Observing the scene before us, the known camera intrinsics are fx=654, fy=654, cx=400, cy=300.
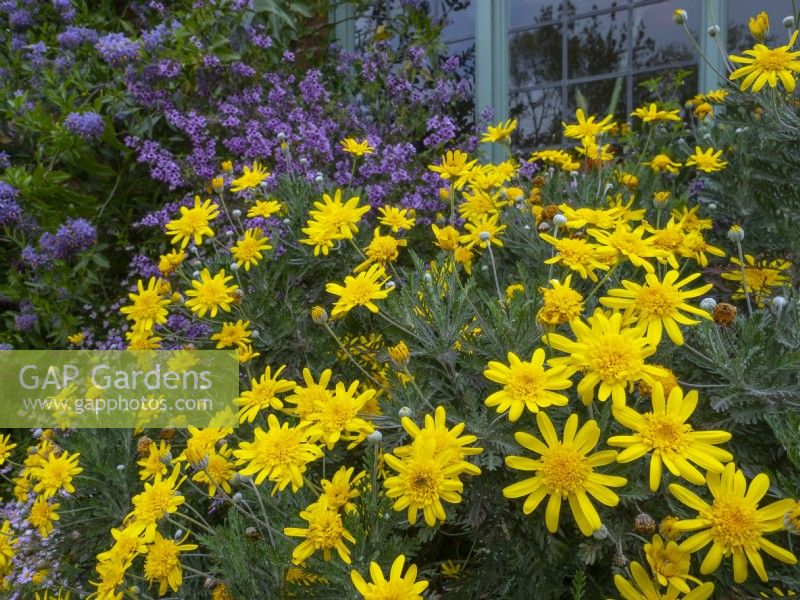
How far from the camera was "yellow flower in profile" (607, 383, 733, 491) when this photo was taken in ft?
2.71

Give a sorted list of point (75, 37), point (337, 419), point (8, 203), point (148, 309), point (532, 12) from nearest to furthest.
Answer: point (337, 419) < point (148, 309) < point (8, 203) < point (75, 37) < point (532, 12)

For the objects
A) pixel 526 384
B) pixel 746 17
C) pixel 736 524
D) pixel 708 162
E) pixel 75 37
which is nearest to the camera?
pixel 736 524

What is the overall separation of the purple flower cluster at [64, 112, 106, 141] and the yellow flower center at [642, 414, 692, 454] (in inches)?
104

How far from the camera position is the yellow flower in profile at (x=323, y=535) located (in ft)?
3.03

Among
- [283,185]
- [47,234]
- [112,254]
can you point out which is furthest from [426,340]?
[112,254]

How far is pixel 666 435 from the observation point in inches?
33.1

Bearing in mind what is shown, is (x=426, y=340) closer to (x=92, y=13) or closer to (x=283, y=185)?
(x=283, y=185)

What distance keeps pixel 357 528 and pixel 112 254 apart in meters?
2.63

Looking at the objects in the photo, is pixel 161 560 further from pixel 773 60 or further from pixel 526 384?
pixel 773 60

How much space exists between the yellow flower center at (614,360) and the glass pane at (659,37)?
310 cm

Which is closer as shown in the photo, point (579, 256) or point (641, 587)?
point (641, 587)

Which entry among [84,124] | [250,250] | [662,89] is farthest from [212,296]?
[662,89]

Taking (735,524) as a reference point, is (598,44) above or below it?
above

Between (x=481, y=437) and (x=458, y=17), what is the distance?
3499mm
